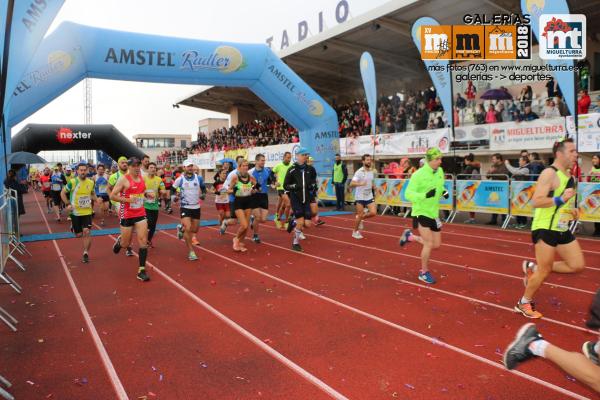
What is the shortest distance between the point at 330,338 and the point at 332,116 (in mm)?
14287

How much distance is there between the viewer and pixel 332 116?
18234 mm

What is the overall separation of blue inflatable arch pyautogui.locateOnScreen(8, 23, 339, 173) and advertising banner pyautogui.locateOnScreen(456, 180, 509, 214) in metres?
6.25

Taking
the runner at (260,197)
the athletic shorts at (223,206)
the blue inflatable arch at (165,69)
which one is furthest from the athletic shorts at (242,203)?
the blue inflatable arch at (165,69)

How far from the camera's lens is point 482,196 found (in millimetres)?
13156

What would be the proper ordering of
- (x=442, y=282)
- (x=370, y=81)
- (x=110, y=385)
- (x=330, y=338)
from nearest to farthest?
1. (x=110, y=385)
2. (x=330, y=338)
3. (x=442, y=282)
4. (x=370, y=81)

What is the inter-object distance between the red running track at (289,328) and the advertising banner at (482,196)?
12.4 ft

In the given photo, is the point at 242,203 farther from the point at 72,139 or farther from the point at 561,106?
the point at 72,139

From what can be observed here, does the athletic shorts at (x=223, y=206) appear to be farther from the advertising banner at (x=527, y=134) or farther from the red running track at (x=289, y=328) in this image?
the advertising banner at (x=527, y=134)

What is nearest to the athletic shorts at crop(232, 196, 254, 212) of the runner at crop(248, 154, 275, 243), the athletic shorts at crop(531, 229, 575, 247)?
the runner at crop(248, 154, 275, 243)

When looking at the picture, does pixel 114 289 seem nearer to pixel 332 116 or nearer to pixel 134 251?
pixel 134 251

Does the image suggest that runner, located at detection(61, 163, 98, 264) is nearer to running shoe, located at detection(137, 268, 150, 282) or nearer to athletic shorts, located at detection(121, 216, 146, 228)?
athletic shorts, located at detection(121, 216, 146, 228)

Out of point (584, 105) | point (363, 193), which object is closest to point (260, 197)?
point (363, 193)

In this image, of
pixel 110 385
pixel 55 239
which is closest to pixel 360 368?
pixel 110 385

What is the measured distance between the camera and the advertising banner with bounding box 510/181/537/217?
11.9 m
